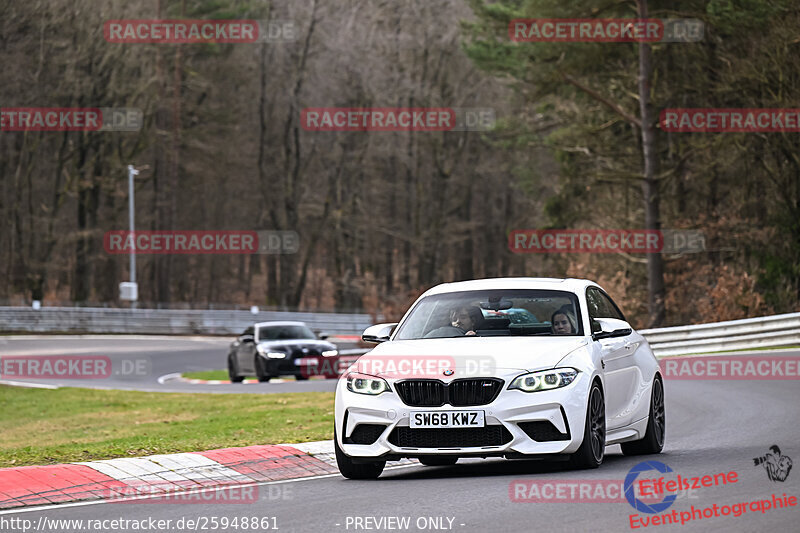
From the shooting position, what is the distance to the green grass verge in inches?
540

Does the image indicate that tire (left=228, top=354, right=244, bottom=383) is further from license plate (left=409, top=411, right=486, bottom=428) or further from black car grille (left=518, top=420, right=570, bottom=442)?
black car grille (left=518, top=420, right=570, bottom=442)

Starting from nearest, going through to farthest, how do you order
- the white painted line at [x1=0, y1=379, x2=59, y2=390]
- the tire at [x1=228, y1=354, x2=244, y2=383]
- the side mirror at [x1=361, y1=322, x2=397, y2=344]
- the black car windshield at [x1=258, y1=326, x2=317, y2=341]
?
the side mirror at [x1=361, y1=322, x2=397, y2=344] < the white painted line at [x1=0, y1=379, x2=59, y2=390] < the black car windshield at [x1=258, y1=326, x2=317, y2=341] < the tire at [x1=228, y1=354, x2=244, y2=383]

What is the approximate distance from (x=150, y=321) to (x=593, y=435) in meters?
47.7

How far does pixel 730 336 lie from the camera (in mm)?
31594

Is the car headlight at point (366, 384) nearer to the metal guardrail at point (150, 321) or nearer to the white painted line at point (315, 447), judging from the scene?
the white painted line at point (315, 447)

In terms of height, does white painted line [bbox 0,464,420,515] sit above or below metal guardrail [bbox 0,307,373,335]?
above

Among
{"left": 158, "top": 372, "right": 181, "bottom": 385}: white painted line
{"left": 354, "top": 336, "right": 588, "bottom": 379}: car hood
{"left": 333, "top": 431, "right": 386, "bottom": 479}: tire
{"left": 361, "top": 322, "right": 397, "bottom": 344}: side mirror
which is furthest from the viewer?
{"left": 158, "top": 372, "right": 181, "bottom": 385}: white painted line

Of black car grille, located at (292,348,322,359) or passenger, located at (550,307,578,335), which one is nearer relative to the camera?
passenger, located at (550,307,578,335)

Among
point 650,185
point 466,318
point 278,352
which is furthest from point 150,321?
point 466,318

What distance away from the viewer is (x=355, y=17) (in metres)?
62.3

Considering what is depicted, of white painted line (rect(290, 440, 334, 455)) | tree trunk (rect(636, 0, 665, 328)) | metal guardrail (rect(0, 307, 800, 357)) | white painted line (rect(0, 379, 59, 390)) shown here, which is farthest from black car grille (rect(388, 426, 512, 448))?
metal guardrail (rect(0, 307, 800, 357))

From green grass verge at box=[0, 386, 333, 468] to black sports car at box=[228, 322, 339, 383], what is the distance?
11.9 feet

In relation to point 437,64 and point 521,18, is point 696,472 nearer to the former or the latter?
point 521,18

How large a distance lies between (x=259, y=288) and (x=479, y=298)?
74500mm
